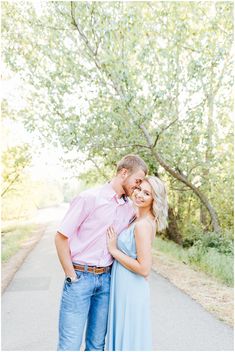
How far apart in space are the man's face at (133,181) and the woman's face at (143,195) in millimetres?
37

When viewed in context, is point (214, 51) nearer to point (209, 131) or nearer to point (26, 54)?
point (209, 131)

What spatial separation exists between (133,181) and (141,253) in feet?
1.95

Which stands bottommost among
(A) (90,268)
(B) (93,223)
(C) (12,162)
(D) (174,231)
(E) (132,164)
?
(A) (90,268)

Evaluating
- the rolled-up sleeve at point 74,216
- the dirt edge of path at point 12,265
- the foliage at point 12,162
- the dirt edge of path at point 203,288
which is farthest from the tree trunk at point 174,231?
the rolled-up sleeve at point 74,216

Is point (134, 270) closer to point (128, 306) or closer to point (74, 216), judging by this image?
point (128, 306)

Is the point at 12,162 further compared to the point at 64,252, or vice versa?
the point at 12,162

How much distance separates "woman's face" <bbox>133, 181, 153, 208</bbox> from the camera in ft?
11.9

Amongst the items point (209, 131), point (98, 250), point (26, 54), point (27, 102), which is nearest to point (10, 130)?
point (27, 102)

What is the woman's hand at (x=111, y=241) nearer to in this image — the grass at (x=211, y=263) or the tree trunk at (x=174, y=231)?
the grass at (x=211, y=263)

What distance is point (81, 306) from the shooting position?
11.8ft

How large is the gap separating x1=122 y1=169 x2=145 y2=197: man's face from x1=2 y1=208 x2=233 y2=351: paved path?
260 centimetres

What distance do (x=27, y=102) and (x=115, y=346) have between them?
38.8 feet

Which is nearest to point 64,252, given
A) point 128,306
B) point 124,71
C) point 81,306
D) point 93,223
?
point 93,223

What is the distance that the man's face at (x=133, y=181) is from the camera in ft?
11.9
